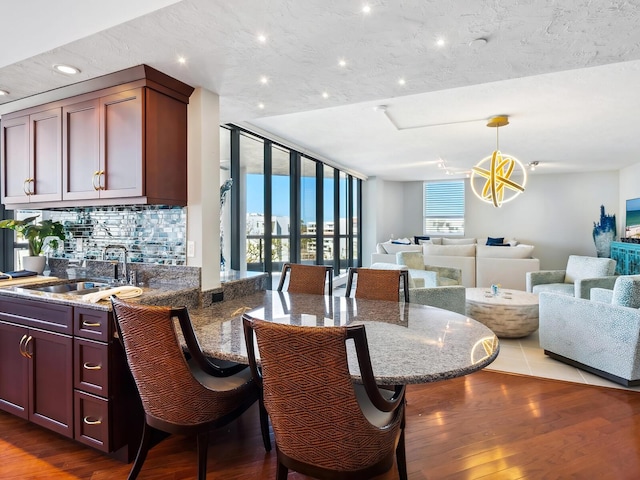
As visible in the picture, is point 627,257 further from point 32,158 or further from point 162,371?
point 32,158

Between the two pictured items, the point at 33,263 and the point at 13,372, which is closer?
the point at 13,372

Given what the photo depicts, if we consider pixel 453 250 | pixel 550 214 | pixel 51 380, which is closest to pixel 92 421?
pixel 51 380

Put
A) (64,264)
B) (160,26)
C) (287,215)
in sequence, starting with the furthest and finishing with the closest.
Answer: (287,215)
(64,264)
(160,26)

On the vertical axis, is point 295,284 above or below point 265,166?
below

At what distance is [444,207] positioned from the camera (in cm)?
982

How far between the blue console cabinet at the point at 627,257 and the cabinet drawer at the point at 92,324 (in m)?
7.70

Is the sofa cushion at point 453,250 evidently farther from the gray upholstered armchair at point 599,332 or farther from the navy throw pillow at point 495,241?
the gray upholstered armchair at point 599,332

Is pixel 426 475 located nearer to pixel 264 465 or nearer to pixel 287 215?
pixel 264 465

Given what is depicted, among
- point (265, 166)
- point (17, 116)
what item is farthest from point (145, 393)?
point (265, 166)

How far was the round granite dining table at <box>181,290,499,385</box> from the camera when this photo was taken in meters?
1.33

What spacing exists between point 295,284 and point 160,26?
1843 millimetres

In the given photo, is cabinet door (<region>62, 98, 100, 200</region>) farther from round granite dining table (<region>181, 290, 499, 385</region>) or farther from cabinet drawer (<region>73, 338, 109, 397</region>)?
round granite dining table (<region>181, 290, 499, 385</region>)

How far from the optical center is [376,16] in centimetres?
162

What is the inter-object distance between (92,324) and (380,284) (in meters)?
1.75
